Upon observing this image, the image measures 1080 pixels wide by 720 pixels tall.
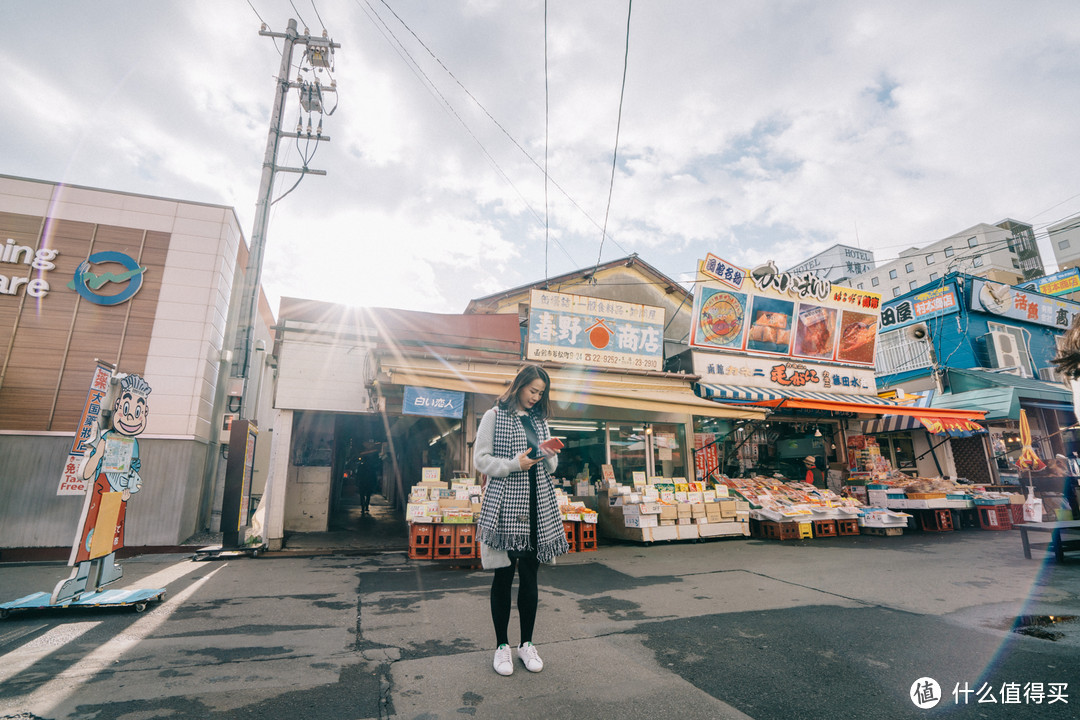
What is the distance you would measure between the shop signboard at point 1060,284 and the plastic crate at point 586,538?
18.8m

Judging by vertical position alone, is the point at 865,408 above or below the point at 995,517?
above

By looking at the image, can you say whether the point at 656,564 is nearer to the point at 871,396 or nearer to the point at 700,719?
the point at 700,719

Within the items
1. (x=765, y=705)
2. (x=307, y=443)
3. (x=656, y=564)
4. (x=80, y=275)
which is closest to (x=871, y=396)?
(x=656, y=564)

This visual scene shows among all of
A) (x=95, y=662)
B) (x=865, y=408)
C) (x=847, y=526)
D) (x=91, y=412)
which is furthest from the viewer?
(x=865, y=408)

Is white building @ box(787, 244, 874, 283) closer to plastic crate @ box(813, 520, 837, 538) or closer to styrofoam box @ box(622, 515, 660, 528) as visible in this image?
plastic crate @ box(813, 520, 837, 538)

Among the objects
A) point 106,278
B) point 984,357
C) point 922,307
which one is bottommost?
point 984,357

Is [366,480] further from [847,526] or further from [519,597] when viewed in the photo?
[519,597]

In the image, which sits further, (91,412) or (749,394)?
(749,394)

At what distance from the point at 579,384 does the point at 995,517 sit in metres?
9.94

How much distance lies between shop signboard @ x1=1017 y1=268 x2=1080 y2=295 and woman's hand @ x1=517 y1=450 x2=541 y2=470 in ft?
71.6

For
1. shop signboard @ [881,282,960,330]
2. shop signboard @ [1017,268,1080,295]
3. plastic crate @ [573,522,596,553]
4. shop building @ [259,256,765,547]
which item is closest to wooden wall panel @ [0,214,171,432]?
shop building @ [259,256,765,547]

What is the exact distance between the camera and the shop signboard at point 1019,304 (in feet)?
48.2

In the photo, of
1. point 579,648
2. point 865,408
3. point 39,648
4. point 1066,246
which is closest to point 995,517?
point 865,408

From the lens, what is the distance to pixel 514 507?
9.47 feet
